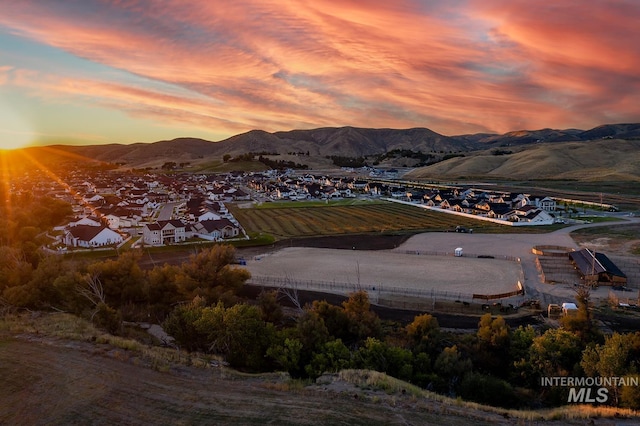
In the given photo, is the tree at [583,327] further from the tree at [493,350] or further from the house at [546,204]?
the house at [546,204]

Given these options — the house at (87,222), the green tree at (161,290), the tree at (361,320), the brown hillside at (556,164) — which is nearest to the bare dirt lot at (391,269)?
the tree at (361,320)

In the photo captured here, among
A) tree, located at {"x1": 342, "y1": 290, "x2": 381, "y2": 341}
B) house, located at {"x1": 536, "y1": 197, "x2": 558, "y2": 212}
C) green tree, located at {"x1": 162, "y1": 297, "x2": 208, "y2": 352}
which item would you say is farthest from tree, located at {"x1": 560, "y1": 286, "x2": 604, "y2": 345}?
house, located at {"x1": 536, "y1": 197, "x2": 558, "y2": 212}

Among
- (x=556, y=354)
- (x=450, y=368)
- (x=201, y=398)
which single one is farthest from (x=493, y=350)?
(x=201, y=398)

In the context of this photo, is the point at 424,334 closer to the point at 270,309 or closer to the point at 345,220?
the point at 270,309

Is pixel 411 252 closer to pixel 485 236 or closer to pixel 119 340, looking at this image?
pixel 485 236

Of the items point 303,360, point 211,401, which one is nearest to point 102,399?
point 211,401
